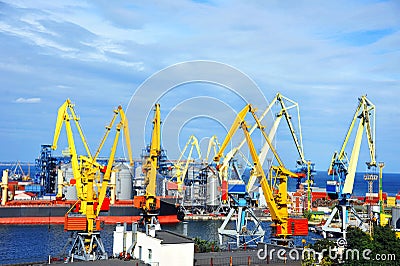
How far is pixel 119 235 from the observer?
1120 inches

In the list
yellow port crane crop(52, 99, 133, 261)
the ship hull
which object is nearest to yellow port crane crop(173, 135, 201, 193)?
the ship hull

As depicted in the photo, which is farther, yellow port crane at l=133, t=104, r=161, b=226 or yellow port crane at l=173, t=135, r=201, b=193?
yellow port crane at l=173, t=135, r=201, b=193

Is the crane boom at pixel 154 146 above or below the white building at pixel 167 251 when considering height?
above

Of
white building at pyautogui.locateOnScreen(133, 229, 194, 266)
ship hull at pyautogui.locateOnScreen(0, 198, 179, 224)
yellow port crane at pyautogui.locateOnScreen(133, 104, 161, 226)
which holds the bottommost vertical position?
ship hull at pyautogui.locateOnScreen(0, 198, 179, 224)

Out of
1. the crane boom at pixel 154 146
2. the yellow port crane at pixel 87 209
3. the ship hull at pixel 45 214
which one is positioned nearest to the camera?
the yellow port crane at pixel 87 209

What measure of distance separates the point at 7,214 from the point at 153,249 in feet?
170

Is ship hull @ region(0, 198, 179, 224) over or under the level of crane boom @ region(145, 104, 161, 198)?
under

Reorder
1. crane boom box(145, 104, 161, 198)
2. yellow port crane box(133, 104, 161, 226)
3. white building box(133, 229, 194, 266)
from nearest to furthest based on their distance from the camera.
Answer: white building box(133, 229, 194, 266) < yellow port crane box(133, 104, 161, 226) < crane boom box(145, 104, 161, 198)

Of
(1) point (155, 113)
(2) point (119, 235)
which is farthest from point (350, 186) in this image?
(2) point (119, 235)

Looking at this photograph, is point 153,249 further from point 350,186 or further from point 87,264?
point 350,186

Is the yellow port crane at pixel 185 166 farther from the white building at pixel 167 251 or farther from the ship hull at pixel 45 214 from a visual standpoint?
the white building at pixel 167 251

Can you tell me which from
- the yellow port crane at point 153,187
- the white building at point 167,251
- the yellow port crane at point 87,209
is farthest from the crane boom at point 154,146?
the white building at point 167,251

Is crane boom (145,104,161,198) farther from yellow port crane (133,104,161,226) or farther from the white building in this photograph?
the white building

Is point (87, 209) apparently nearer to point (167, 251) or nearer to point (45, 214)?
point (167, 251)
